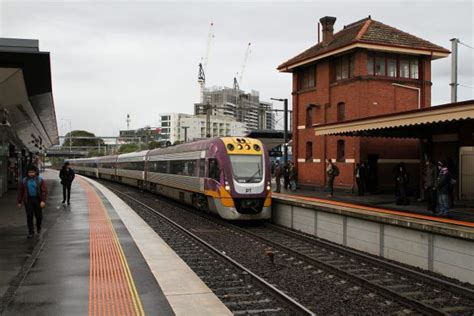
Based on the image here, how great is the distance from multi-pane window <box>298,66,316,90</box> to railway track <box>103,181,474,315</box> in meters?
18.3

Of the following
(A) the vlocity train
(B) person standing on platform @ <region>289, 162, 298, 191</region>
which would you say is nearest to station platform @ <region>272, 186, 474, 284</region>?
(A) the vlocity train

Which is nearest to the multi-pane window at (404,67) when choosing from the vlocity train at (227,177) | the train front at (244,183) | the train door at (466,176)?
the train door at (466,176)

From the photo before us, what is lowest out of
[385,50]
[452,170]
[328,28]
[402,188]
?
[402,188]

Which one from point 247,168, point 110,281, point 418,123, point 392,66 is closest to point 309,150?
point 392,66

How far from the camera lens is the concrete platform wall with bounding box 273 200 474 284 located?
8711 millimetres

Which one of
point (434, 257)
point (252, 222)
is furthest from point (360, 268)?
point (252, 222)

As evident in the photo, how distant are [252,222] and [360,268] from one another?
7576 millimetres

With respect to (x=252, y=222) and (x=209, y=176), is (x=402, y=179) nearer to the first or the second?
(x=252, y=222)

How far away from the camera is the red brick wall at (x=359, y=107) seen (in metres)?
25.3

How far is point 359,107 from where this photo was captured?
25219 mm

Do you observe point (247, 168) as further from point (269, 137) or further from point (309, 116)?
point (269, 137)

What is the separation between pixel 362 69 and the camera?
2523cm

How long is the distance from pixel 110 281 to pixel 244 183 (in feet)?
26.5

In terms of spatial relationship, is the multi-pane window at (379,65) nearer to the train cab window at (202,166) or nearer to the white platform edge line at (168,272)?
the train cab window at (202,166)
